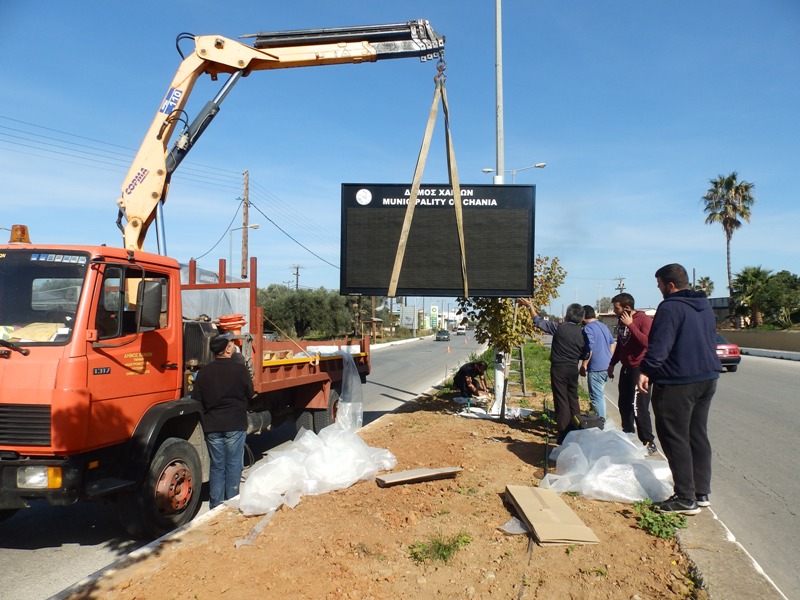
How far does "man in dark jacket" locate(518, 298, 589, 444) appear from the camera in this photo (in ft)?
24.4

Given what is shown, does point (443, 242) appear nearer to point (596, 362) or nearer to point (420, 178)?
point (420, 178)

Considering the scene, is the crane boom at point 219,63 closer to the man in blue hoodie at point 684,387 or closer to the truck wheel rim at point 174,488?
the truck wheel rim at point 174,488

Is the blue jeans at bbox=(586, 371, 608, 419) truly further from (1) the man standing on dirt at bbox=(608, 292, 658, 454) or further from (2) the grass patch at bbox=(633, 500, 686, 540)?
(2) the grass patch at bbox=(633, 500, 686, 540)

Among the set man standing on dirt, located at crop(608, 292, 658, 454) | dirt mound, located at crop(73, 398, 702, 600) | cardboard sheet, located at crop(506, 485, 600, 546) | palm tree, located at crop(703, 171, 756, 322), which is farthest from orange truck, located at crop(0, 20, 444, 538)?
palm tree, located at crop(703, 171, 756, 322)

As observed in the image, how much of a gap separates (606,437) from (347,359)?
4.99 meters

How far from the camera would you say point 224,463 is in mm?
5469

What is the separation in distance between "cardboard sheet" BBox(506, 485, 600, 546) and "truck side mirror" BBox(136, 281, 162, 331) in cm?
336

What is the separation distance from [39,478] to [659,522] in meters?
4.54

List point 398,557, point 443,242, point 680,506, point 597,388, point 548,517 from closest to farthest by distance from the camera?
point 398,557
point 548,517
point 680,506
point 597,388
point 443,242

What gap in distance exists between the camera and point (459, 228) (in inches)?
307

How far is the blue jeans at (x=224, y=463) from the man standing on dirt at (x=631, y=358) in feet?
14.7

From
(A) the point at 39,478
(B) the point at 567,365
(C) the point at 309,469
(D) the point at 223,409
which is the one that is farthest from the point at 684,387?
(A) the point at 39,478

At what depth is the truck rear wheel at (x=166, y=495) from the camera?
4832mm

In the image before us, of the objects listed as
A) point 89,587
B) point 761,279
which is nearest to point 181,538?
point 89,587
